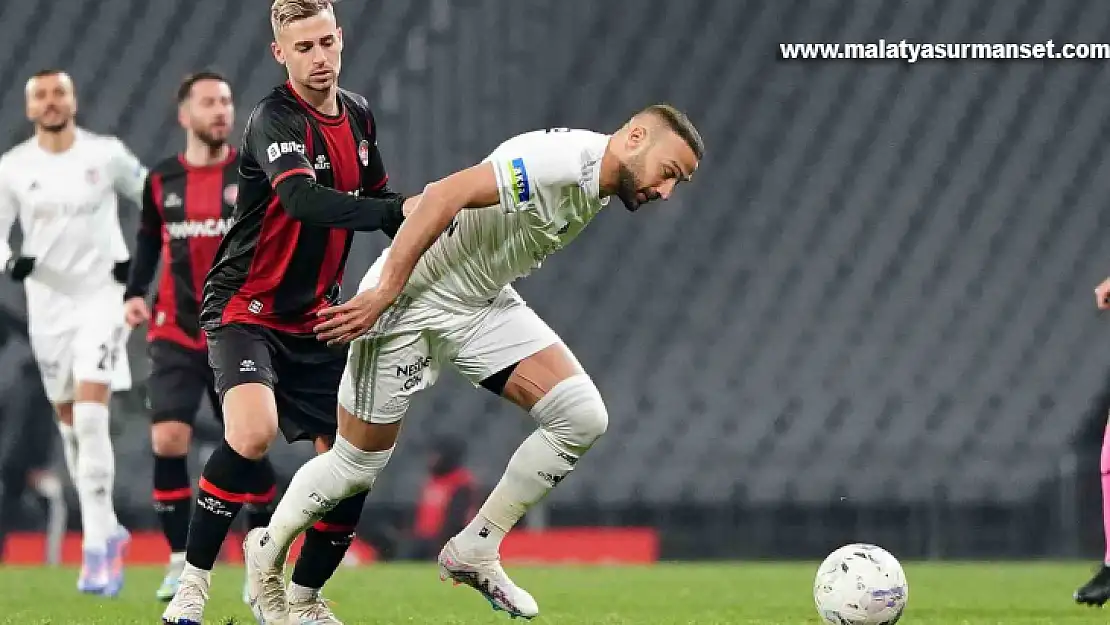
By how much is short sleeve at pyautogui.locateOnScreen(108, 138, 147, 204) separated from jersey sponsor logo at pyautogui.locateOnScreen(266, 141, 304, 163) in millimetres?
2915

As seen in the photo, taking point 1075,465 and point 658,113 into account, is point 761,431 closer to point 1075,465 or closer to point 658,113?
point 1075,465

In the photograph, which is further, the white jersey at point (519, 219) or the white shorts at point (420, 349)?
the white shorts at point (420, 349)

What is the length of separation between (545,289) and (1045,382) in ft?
9.19

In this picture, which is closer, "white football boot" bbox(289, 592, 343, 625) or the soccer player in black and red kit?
the soccer player in black and red kit

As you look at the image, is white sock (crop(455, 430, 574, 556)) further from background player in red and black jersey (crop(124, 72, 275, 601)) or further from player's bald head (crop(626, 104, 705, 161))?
background player in red and black jersey (crop(124, 72, 275, 601))

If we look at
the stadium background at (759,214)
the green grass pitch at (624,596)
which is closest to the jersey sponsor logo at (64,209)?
the green grass pitch at (624,596)

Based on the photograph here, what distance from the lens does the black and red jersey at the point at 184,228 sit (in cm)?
627

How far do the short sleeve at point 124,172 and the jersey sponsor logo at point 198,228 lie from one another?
2.57ft

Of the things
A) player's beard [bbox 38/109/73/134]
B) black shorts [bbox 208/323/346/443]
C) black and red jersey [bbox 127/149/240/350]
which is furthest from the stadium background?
black shorts [bbox 208/323/346/443]

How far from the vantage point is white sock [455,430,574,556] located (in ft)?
14.9

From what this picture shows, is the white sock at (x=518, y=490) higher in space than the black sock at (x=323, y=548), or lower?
higher

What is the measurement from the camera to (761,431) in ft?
31.5

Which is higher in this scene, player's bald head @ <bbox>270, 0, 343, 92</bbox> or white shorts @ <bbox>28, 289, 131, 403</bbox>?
player's bald head @ <bbox>270, 0, 343, 92</bbox>

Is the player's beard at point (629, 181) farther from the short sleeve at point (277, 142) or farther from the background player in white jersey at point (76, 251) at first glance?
the background player in white jersey at point (76, 251)
